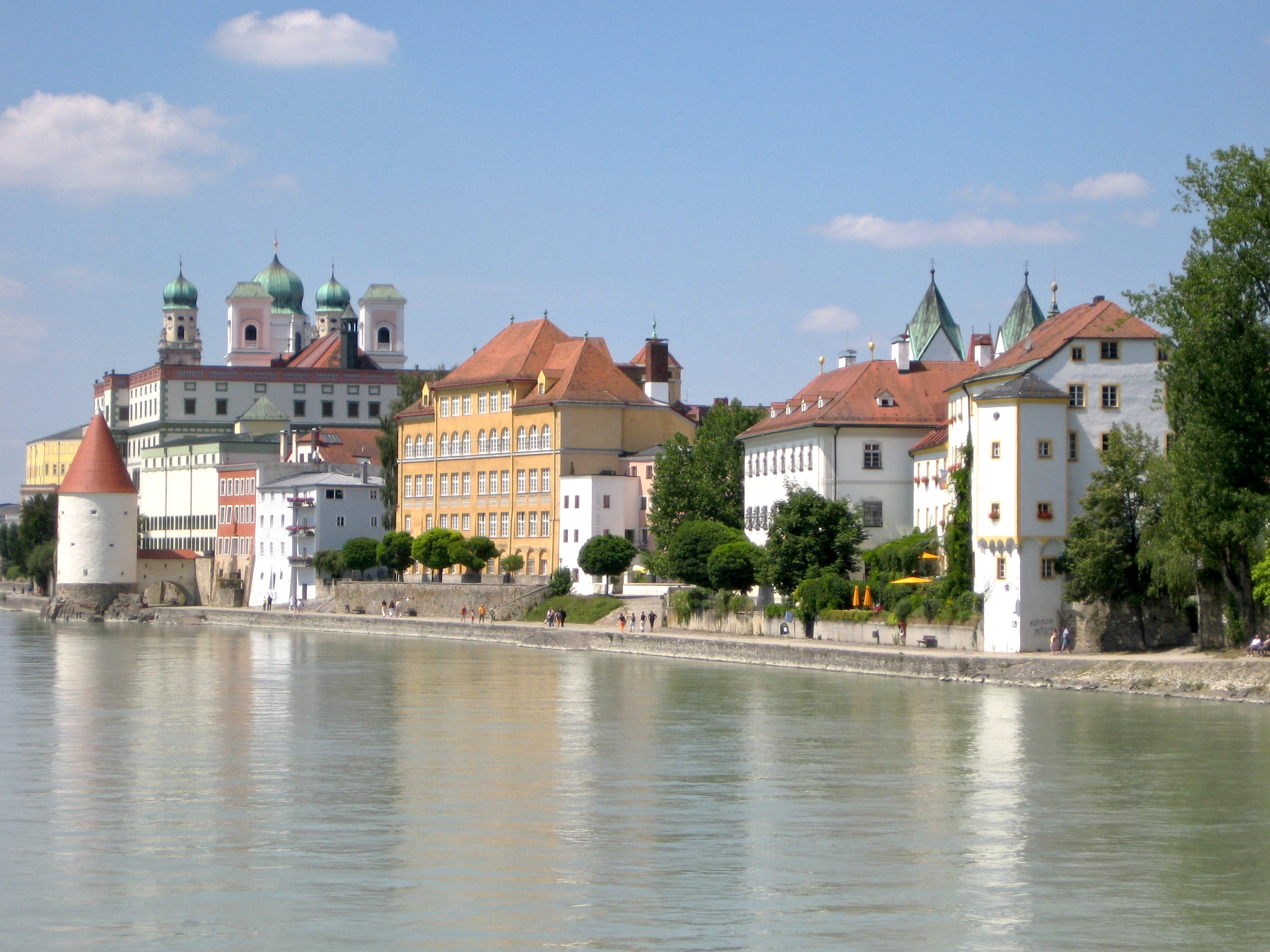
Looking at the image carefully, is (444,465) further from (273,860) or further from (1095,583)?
(273,860)

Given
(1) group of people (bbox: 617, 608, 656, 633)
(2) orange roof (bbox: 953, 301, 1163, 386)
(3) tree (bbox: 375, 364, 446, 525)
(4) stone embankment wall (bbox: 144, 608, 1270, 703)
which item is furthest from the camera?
(3) tree (bbox: 375, 364, 446, 525)

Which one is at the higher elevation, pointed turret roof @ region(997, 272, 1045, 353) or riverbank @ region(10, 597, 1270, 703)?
pointed turret roof @ region(997, 272, 1045, 353)

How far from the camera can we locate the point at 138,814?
2661 cm

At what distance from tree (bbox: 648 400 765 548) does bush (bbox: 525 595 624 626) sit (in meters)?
3.76

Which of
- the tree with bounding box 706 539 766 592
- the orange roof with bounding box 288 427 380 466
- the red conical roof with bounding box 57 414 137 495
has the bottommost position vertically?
the tree with bounding box 706 539 766 592

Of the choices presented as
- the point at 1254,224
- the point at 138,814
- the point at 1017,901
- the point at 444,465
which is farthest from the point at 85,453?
the point at 1017,901

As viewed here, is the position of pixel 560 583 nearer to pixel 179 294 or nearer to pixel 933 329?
pixel 933 329

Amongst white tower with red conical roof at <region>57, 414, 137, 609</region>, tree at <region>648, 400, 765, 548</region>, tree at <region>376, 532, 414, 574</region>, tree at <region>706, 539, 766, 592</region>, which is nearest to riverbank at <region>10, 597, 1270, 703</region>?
tree at <region>706, 539, 766, 592</region>

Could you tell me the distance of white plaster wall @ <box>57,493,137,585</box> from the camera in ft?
327

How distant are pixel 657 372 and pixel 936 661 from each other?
47372 millimetres

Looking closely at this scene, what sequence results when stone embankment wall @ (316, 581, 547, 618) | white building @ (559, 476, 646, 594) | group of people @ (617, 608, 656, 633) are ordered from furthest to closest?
white building @ (559, 476, 646, 594) < stone embankment wall @ (316, 581, 547, 618) < group of people @ (617, 608, 656, 633)

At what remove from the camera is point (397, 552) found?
89.2 metres

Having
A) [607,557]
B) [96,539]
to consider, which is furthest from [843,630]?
[96,539]

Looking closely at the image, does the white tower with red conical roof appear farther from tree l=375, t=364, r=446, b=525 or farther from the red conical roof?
tree l=375, t=364, r=446, b=525
